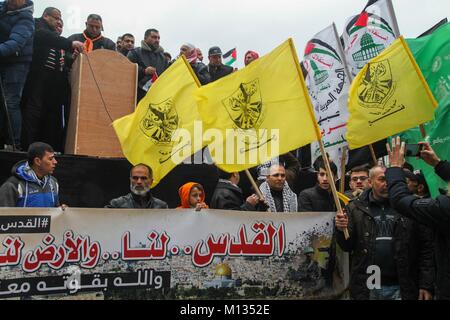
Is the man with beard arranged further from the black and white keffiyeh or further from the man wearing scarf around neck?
the man wearing scarf around neck

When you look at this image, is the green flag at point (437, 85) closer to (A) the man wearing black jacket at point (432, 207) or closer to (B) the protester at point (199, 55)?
(A) the man wearing black jacket at point (432, 207)

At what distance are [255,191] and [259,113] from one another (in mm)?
1060

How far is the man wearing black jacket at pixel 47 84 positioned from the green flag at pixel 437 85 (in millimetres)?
4331

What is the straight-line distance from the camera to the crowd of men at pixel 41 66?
5844 millimetres

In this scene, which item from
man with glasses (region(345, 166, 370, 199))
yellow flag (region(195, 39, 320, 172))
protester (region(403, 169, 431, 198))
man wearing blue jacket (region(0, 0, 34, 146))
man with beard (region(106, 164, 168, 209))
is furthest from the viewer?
man wearing blue jacket (region(0, 0, 34, 146))

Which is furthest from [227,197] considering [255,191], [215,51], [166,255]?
[215,51]

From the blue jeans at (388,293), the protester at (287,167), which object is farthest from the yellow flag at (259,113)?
the protester at (287,167)

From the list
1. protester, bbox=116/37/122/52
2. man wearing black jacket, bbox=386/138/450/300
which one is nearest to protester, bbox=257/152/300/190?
man wearing black jacket, bbox=386/138/450/300

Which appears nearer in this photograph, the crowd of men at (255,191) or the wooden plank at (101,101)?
the crowd of men at (255,191)

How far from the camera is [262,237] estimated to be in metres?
4.22

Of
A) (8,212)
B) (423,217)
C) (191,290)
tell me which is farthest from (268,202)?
(8,212)

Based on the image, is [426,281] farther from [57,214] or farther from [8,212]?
[8,212]

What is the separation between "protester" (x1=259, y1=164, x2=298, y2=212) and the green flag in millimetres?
1399

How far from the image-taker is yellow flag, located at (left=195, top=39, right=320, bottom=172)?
4203mm
